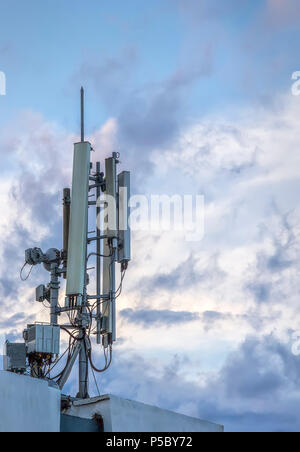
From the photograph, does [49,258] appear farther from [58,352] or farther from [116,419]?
[116,419]

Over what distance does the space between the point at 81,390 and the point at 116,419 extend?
7089 mm

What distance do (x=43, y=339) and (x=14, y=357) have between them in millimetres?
1803

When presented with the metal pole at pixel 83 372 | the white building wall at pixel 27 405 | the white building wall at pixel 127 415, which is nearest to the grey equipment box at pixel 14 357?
the white building wall at pixel 127 415

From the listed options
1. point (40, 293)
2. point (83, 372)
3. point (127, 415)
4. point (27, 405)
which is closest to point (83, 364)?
point (83, 372)

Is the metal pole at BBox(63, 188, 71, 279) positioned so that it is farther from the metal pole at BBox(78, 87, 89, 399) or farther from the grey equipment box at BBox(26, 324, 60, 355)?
the grey equipment box at BBox(26, 324, 60, 355)

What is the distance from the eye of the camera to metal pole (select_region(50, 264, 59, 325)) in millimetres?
32406

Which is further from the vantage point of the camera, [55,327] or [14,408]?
[55,327]

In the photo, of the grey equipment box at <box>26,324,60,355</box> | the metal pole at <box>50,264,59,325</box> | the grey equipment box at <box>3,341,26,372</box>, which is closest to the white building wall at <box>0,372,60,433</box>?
the grey equipment box at <box>3,341,26,372</box>

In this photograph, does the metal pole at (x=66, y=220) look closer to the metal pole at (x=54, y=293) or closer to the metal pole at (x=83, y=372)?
the metal pole at (x=54, y=293)

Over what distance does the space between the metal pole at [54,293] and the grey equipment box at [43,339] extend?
2872 mm

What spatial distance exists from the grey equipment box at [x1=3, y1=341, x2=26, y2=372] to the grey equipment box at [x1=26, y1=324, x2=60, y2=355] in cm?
112

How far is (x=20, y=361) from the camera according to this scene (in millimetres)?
26938
